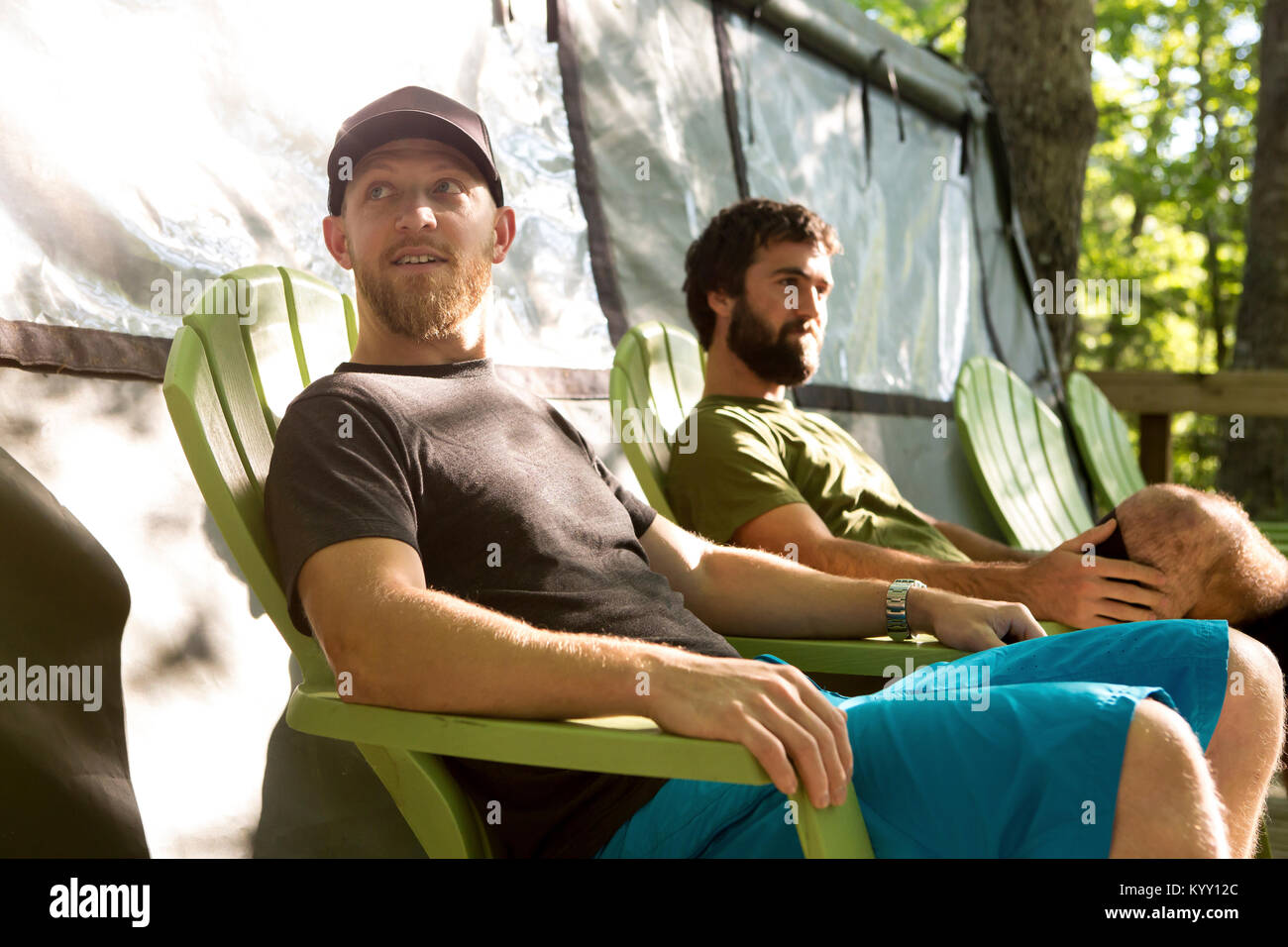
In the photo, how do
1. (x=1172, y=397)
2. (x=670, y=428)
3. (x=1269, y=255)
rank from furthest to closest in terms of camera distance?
(x=1269, y=255)
(x=1172, y=397)
(x=670, y=428)

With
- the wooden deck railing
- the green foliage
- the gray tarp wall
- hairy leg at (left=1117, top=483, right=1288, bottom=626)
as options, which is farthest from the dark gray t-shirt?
the green foliage

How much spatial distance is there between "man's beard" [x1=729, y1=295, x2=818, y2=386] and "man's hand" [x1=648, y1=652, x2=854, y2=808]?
5.33 feet

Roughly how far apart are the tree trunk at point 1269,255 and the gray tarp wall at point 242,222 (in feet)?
13.8

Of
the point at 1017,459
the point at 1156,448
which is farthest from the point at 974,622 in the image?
the point at 1156,448

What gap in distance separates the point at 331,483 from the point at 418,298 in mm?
445

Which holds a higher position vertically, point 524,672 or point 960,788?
point 524,672

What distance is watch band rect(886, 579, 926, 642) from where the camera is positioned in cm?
184

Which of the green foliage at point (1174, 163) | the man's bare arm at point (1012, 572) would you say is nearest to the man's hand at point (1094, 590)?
the man's bare arm at point (1012, 572)

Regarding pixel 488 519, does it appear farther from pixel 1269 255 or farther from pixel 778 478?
pixel 1269 255

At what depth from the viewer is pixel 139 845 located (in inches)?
64.0

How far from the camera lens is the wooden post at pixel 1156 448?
5.37 m

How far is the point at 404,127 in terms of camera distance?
172 centimetres
